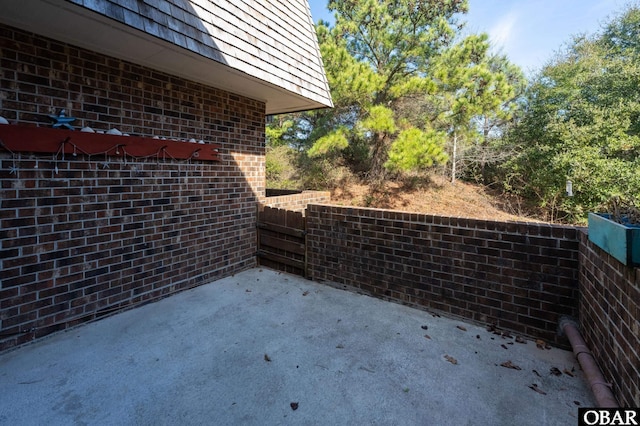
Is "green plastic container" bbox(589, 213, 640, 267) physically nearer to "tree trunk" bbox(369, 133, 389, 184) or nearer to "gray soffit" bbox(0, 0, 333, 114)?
"gray soffit" bbox(0, 0, 333, 114)

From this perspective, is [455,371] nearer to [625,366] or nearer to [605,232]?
[625,366]

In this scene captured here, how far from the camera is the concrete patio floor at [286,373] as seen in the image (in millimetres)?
1746

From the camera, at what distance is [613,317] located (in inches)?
68.9

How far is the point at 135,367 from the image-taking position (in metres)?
2.20

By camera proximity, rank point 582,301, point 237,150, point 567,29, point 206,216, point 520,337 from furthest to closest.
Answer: point 567,29 → point 237,150 → point 206,216 → point 520,337 → point 582,301

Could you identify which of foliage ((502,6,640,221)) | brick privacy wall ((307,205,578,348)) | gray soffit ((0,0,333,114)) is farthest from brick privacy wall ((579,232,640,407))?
foliage ((502,6,640,221))

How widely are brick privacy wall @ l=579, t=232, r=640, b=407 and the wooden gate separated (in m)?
3.03

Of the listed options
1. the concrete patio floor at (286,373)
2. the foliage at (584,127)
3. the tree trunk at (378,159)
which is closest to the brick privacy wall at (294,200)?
the concrete patio floor at (286,373)

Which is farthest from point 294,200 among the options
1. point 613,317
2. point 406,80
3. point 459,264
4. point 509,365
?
point 406,80

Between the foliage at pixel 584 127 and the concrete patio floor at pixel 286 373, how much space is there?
10528 mm

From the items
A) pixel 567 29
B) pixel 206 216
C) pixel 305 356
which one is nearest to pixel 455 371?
pixel 305 356

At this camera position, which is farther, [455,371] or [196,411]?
[455,371]

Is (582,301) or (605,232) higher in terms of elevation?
(605,232)

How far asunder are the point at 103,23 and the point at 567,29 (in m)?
17.0
